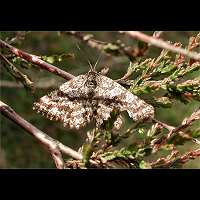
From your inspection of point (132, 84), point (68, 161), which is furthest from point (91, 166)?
point (132, 84)

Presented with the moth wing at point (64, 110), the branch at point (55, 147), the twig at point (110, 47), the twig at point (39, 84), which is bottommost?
the branch at point (55, 147)

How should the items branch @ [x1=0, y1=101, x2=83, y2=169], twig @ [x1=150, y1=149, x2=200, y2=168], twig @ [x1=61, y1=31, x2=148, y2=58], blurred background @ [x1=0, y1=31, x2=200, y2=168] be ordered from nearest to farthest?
twig @ [x1=61, y1=31, x2=148, y2=58] → branch @ [x1=0, y1=101, x2=83, y2=169] → twig @ [x1=150, y1=149, x2=200, y2=168] → blurred background @ [x1=0, y1=31, x2=200, y2=168]

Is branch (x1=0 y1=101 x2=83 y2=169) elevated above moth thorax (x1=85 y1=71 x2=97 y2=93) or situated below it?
below

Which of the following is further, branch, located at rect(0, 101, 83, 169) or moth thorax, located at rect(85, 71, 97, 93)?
moth thorax, located at rect(85, 71, 97, 93)

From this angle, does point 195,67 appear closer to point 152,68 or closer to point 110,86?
point 152,68

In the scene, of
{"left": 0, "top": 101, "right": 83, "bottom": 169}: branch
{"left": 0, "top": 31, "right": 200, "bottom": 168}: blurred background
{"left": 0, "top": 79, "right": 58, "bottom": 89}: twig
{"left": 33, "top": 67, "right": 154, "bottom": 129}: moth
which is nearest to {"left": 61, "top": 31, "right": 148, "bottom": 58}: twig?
{"left": 0, "top": 101, "right": 83, "bottom": 169}: branch

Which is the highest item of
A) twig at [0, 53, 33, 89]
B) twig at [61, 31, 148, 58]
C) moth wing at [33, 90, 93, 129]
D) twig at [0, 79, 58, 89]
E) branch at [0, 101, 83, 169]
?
twig at [0, 79, 58, 89]

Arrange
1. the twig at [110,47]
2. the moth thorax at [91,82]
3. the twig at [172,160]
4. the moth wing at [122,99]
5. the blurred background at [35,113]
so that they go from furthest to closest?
the blurred background at [35,113] → the moth thorax at [91,82] → the moth wing at [122,99] → the twig at [172,160] → the twig at [110,47]

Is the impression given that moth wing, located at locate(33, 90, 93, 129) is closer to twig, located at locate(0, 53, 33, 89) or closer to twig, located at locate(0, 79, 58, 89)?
twig, located at locate(0, 53, 33, 89)

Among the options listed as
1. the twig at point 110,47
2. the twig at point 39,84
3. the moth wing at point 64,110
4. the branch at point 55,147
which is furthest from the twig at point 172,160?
the twig at point 39,84

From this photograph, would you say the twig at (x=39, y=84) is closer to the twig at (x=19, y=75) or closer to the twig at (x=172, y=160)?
the twig at (x=19, y=75)
